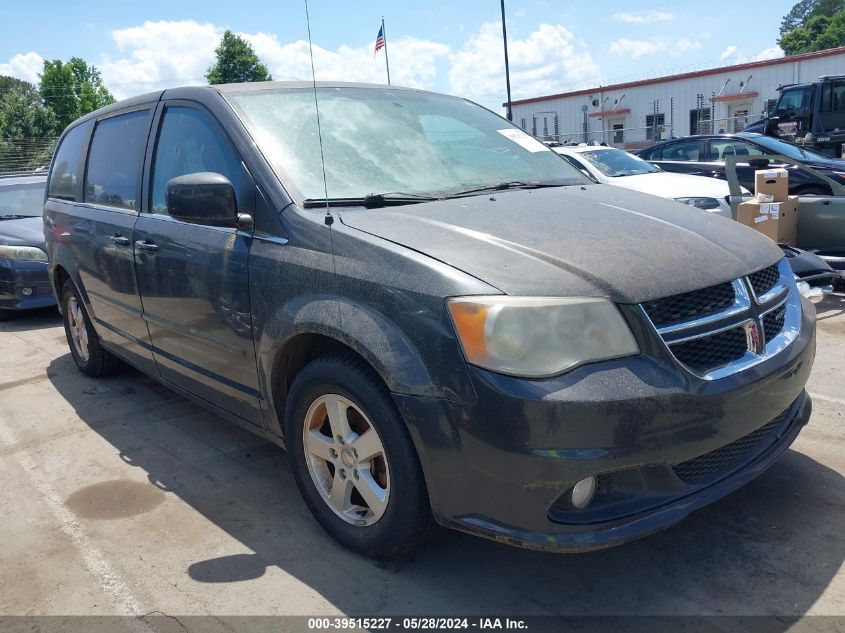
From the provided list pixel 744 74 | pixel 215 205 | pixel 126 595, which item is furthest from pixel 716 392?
pixel 744 74

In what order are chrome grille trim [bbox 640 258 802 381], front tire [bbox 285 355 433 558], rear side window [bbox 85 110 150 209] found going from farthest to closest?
rear side window [bbox 85 110 150 209] < front tire [bbox 285 355 433 558] < chrome grille trim [bbox 640 258 802 381]

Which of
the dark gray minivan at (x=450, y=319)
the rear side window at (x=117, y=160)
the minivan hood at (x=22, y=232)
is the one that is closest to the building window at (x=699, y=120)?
the minivan hood at (x=22, y=232)

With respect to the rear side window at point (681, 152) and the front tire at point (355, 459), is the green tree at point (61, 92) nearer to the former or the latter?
the rear side window at point (681, 152)

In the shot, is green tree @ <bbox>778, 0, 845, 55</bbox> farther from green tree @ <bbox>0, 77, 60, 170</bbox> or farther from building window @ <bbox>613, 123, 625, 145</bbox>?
green tree @ <bbox>0, 77, 60, 170</bbox>

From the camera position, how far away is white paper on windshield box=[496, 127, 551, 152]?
396 cm

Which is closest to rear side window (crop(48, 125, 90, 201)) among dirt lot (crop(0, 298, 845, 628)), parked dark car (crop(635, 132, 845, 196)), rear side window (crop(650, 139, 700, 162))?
dirt lot (crop(0, 298, 845, 628))

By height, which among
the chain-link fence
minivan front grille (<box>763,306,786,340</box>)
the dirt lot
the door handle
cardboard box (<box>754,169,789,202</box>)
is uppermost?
the chain-link fence

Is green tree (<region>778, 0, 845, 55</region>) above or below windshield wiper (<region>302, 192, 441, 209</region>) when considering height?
above

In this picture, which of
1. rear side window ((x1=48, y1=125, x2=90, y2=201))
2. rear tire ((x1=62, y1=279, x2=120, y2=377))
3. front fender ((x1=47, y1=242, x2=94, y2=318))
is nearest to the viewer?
front fender ((x1=47, y1=242, x2=94, y2=318))

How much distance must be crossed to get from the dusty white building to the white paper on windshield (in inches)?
1157

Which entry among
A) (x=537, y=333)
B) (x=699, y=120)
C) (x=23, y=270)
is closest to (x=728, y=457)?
(x=537, y=333)

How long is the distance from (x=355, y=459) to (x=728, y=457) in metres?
1.31

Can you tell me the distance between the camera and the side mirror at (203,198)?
3.05m

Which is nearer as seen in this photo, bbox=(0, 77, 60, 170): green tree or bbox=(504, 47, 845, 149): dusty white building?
bbox=(504, 47, 845, 149): dusty white building
